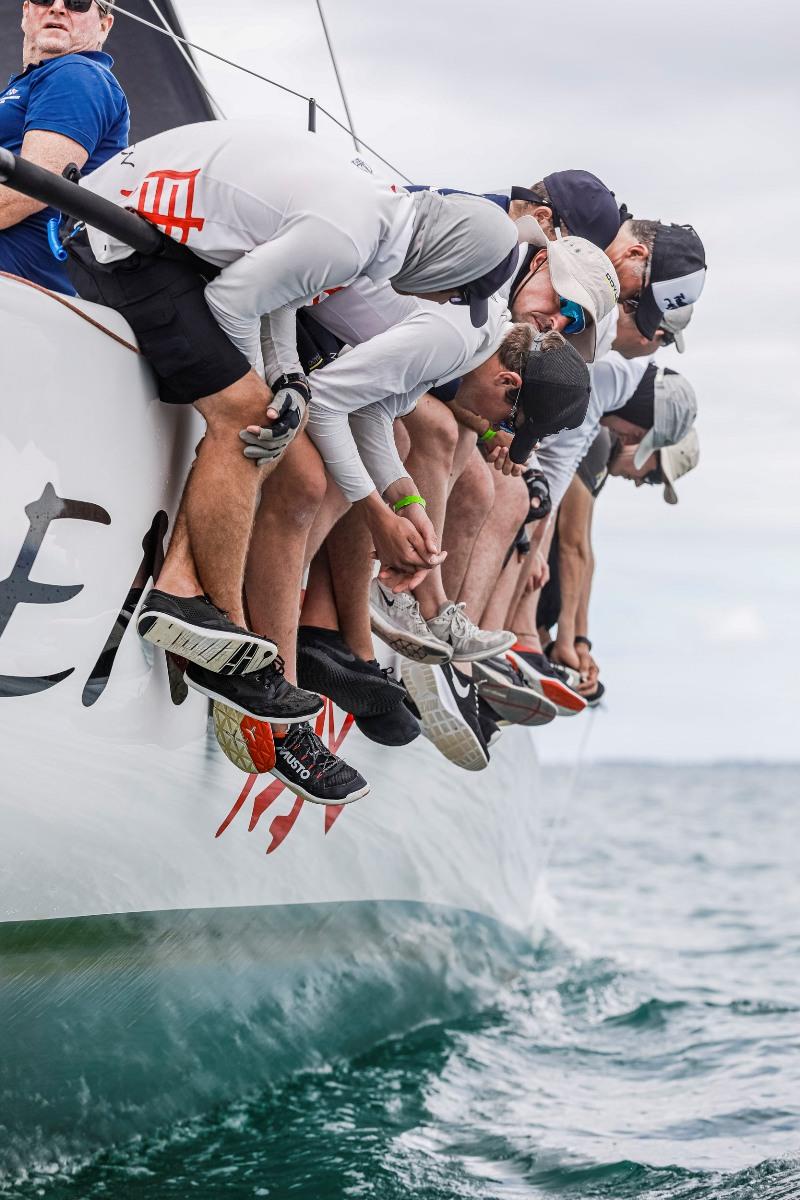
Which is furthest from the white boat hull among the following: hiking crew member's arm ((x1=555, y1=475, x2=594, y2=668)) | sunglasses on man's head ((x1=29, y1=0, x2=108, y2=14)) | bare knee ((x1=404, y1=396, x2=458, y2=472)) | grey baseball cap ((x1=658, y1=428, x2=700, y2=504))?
grey baseball cap ((x1=658, y1=428, x2=700, y2=504))

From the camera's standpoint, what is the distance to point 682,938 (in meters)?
9.86

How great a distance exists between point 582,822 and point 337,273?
26961mm

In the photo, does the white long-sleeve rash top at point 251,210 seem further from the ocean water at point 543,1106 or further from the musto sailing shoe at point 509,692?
the ocean water at point 543,1106

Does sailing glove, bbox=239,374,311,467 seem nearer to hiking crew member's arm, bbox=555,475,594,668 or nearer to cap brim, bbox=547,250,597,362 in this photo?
cap brim, bbox=547,250,597,362

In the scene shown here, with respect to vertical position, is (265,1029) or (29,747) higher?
(29,747)

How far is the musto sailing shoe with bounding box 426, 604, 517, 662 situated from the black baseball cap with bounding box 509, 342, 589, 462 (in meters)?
0.62

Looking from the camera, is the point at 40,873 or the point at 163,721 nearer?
the point at 40,873

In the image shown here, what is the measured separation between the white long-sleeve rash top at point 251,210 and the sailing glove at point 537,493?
1897mm

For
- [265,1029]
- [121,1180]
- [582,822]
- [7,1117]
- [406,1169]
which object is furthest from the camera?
[582,822]

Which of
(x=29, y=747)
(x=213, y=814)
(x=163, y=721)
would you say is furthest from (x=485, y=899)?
A: (x=29, y=747)

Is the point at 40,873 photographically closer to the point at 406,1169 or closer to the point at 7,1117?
the point at 7,1117

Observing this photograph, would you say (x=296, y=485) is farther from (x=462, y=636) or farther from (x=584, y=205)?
(x=584, y=205)

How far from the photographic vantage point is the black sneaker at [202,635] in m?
2.68

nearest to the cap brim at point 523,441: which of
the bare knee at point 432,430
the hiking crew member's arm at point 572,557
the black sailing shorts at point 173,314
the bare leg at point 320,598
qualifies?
the bare knee at point 432,430
